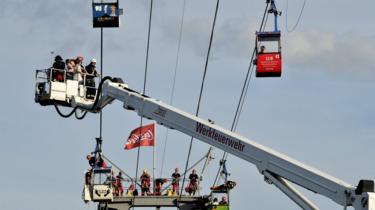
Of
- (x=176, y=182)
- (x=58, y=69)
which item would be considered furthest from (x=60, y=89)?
(x=176, y=182)

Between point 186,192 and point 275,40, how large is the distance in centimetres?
1146

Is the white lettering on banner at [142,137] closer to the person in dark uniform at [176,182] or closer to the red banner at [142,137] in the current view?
the red banner at [142,137]

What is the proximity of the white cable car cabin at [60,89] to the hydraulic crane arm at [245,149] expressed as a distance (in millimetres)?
548

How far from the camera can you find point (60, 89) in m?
43.5

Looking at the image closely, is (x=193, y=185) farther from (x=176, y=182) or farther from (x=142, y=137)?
(x=142, y=137)

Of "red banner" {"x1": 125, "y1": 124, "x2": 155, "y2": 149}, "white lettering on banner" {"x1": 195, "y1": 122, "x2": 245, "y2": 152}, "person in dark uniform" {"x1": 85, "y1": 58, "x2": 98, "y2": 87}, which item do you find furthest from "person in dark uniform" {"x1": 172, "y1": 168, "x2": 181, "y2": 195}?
"white lettering on banner" {"x1": 195, "y1": 122, "x2": 245, "y2": 152}

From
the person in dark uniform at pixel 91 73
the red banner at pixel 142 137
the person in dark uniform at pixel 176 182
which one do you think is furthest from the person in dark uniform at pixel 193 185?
the person in dark uniform at pixel 91 73

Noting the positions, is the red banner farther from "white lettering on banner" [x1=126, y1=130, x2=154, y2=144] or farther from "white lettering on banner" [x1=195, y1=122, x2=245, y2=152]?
"white lettering on banner" [x1=195, y1=122, x2=245, y2=152]

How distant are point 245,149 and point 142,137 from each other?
20025 millimetres

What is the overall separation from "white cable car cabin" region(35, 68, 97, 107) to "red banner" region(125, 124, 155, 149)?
10281mm

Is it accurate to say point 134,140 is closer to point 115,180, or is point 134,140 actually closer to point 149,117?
point 115,180

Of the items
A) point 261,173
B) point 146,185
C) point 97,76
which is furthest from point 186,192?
point 261,173

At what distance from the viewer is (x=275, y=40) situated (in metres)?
41.7

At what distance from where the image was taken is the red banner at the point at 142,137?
5412 cm
